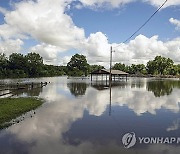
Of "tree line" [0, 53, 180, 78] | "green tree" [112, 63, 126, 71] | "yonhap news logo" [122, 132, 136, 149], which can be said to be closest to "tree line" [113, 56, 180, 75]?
"tree line" [0, 53, 180, 78]

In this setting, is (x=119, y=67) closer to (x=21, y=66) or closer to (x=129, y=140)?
(x=21, y=66)

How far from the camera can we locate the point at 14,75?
105812 millimetres

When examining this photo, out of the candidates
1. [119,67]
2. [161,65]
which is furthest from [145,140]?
[119,67]

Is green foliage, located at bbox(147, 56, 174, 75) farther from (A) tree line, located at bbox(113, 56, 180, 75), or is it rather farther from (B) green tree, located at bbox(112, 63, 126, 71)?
(B) green tree, located at bbox(112, 63, 126, 71)

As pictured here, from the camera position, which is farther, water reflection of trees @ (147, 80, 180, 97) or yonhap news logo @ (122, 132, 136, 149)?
water reflection of trees @ (147, 80, 180, 97)

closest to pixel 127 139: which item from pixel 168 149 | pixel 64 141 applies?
pixel 168 149

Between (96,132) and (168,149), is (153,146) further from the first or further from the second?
(96,132)

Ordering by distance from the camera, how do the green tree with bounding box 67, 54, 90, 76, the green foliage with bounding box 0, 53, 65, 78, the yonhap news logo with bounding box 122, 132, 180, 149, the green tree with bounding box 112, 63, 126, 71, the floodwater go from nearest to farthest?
the floodwater < the yonhap news logo with bounding box 122, 132, 180, 149 < the green foliage with bounding box 0, 53, 65, 78 < the green tree with bounding box 67, 54, 90, 76 < the green tree with bounding box 112, 63, 126, 71

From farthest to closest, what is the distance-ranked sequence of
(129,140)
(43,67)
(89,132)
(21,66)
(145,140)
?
(43,67), (21,66), (89,132), (129,140), (145,140)

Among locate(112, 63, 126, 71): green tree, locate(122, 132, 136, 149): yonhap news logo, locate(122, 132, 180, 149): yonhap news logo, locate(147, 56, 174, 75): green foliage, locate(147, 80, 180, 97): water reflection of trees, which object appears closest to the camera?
locate(122, 132, 136, 149): yonhap news logo

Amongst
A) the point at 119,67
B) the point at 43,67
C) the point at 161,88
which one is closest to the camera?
the point at 161,88

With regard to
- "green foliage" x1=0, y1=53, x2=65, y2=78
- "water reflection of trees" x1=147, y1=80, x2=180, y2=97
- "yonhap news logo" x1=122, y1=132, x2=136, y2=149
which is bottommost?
"yonhap news logo" x1=122, y1=132, x2=136, y2=149

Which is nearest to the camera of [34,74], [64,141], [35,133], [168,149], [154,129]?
[168,149]

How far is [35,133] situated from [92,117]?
17.1 feet
